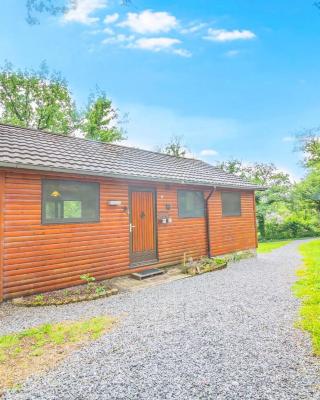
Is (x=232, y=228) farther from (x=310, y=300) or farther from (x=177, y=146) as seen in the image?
(x=177, y=146)

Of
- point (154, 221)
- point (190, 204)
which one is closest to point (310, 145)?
point (190, 204)

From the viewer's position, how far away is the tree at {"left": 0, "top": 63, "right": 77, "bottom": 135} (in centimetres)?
1952

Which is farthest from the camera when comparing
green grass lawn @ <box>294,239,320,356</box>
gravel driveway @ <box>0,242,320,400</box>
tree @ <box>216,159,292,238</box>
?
tree @ <box>216,159,292,238</box>

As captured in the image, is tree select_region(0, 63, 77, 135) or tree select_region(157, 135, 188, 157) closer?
tree select_region(0, 63, 77, 135)

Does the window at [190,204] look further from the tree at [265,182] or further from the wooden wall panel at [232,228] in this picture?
the tree at [265,182]

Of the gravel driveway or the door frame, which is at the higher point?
the door frame

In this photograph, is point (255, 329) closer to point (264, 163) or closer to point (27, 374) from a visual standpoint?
point (27, 374)

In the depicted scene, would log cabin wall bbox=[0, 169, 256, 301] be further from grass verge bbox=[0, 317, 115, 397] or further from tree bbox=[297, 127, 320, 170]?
tree bbox=[297, 127, 320, 170]

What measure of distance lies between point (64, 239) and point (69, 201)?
93 cm

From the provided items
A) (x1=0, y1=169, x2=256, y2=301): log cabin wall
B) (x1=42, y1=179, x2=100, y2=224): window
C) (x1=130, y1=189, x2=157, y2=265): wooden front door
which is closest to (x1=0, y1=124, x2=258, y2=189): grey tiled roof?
(x1=0, y1=169, x2=256, y2=301): log cabin wall

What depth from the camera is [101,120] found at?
22.4 meters

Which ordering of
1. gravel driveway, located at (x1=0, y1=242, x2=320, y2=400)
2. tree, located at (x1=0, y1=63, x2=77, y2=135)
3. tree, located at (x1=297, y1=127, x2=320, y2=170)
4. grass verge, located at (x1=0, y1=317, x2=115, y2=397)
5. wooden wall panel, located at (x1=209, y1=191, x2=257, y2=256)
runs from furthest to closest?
tree, located at (x1=297, y1=127, x2=320, y2=170), tree, located at (x1=0, y1=63, x2=77, y2=135), wooden wall panel, located at (x1=209, y1=191, x2=257, y2=256), grass verge, located at (x1=0, y1=317, x2=115, y2=397), gravel driveway, located at (x1=0, y1=242, x2=320, y2=400)

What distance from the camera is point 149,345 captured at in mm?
2977

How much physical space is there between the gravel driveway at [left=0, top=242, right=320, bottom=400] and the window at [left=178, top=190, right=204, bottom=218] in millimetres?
3353
